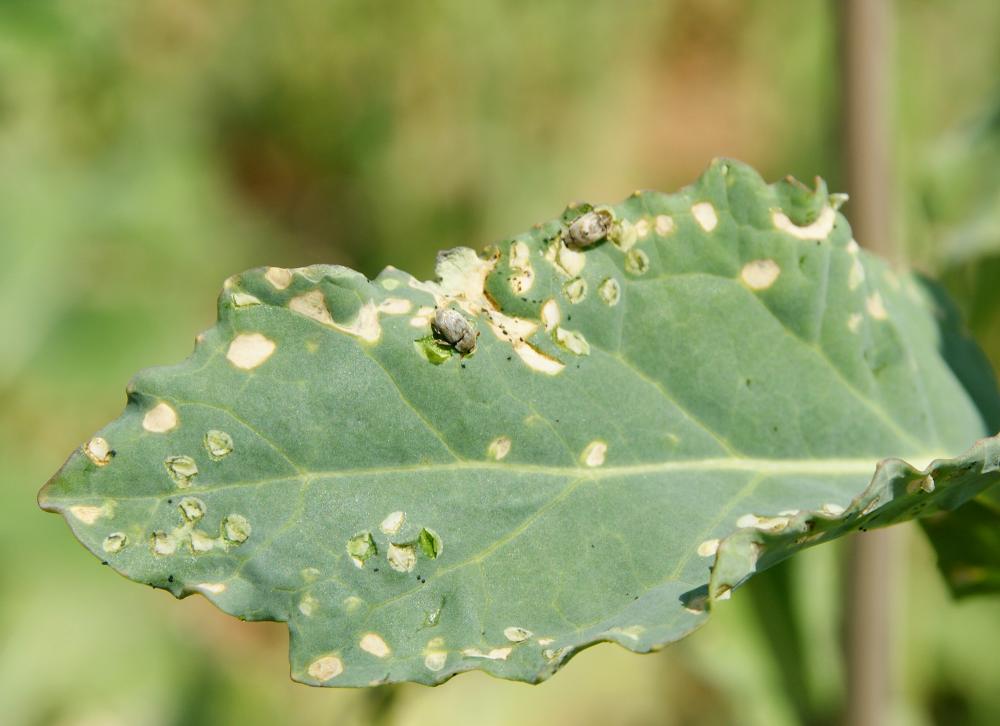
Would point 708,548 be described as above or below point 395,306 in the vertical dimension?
below

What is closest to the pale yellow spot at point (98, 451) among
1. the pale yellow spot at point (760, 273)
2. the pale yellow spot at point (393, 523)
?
the pale yellow spot at point (393, 523)

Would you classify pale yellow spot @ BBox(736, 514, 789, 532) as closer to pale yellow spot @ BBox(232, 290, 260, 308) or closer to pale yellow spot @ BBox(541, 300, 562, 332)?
pale yellow spot @ BBox(541, 300, 562, 332)

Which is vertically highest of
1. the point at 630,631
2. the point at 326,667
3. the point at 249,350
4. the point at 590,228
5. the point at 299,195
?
the point at 590,228

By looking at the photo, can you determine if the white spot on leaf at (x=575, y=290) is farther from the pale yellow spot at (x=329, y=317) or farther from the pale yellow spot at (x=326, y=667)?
the pale yellow spot at (x=326, y=667)

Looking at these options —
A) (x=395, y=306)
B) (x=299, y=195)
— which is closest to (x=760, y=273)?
(x=395, y=306)

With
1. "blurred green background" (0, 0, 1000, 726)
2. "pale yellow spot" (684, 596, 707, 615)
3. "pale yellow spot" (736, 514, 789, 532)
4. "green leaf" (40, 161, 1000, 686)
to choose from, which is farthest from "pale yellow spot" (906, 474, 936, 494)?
"blurred green background" (0, 0, 1000, 726)

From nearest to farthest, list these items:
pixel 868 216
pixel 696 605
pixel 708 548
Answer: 1. pixel 696 605
2. pixel 708 548
3. pixel 868 216

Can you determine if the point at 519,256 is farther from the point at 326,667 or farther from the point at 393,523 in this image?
the point at 326,667
